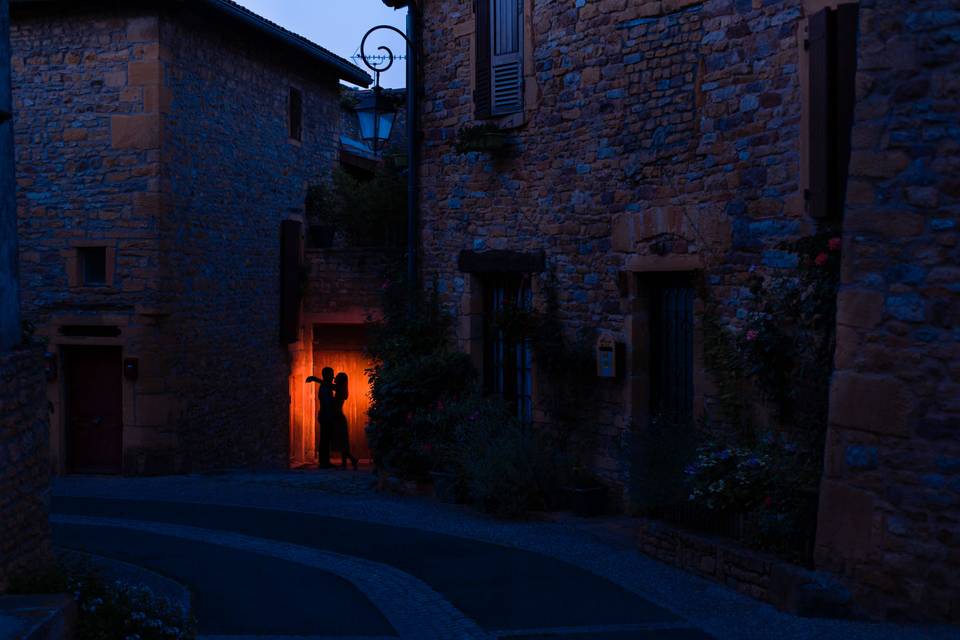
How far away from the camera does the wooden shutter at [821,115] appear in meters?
6.89

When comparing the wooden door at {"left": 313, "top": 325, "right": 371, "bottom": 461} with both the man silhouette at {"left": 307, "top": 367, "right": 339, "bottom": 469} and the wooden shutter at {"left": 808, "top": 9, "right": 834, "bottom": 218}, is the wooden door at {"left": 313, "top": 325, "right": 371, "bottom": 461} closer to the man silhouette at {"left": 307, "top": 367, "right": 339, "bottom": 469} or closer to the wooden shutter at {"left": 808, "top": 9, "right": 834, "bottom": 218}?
the man silhouette at {"left": 307, "top": 367, "right": 339, "bottom": 469}

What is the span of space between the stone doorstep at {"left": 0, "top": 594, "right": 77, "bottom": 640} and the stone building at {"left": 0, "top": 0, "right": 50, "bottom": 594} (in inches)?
15.2

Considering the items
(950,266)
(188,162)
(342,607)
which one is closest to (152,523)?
(342,607)

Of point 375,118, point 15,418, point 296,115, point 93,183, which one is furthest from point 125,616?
point 296,115

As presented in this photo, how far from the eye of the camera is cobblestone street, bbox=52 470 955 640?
582 centimetres

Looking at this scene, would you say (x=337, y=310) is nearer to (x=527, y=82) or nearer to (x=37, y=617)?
(x=527, y=82)

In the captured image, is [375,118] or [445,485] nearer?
[445,485]

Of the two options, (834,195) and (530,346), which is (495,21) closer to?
(530,346)

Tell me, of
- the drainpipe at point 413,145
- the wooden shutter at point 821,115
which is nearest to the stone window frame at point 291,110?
the drainpipe at point 413,145

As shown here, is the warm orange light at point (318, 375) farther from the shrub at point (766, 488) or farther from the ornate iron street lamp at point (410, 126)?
the shrub at point (766, 488)

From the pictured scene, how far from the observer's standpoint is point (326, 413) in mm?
14781

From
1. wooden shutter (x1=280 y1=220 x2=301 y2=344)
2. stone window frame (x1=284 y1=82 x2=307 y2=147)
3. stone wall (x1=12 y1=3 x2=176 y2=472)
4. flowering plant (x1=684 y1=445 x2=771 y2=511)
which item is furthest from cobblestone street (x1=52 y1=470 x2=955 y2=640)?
stone window frame (x1=284 y1=82 x2=307 y2=147)

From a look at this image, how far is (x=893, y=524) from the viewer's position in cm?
548

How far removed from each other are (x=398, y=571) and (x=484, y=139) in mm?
5022
